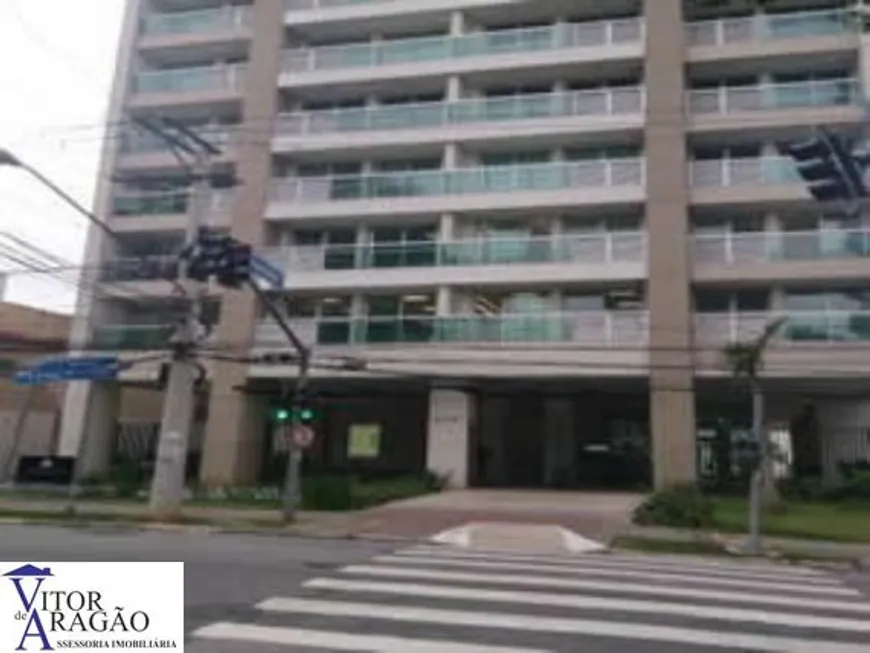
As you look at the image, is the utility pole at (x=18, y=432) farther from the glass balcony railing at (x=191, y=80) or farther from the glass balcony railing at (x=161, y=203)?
the glass balcony railing at (x=191, y=80)

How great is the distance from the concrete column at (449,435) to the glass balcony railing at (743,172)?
10.9 m

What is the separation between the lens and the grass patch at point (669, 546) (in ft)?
58.7

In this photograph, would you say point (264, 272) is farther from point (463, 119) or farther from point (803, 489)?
point (803, 489)

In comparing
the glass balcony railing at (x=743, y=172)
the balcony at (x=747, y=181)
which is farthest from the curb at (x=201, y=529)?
the glass balcony railing at (x=743, y=172)

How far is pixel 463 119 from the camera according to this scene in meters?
34.3

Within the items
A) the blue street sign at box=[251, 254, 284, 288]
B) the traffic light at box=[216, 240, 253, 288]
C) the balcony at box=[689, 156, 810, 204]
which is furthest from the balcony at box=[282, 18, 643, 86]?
the traffic light at box=[216, 240, 253, 288]

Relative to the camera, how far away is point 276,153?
118 feet

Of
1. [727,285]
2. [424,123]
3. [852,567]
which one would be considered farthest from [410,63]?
[852,567]

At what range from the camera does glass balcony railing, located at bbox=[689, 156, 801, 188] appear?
100 ft

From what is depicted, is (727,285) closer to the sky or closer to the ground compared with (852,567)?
closer to the sky

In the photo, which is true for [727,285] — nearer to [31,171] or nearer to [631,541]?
[631,541]

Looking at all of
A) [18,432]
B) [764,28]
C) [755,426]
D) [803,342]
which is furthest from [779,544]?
[18,432]

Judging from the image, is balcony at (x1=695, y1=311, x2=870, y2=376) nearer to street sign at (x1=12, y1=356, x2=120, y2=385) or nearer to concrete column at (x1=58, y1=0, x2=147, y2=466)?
street sign at (x1=12, y1=356, x2=120, y2=385)

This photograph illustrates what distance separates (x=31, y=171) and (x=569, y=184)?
20.1 meters
